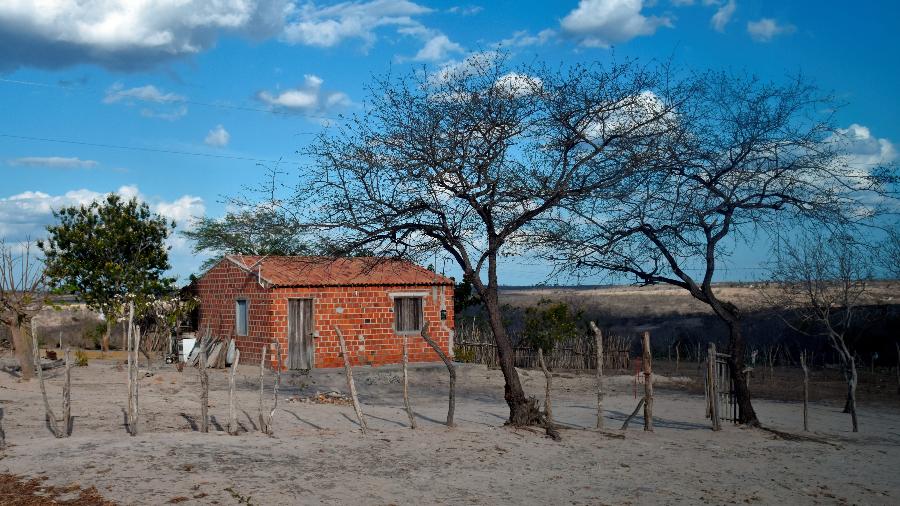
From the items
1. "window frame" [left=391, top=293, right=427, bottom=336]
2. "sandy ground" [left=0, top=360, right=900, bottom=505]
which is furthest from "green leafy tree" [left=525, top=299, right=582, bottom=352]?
"sandy ground" [left=0, top=360, right=900, bottom=505]

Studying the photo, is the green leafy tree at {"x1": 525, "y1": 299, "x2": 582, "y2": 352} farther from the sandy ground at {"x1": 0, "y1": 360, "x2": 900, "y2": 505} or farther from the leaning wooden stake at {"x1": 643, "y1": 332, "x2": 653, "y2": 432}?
the leaning wooden stake at {"x1": 643, "y1": 332, "x2": 653, "y2": 432}

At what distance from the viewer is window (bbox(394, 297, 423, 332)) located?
26.8m

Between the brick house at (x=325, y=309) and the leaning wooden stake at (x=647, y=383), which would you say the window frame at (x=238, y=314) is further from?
the leaning wooden stake at (x=647, y=383)

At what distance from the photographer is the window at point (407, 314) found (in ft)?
87.8

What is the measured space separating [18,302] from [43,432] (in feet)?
23.6

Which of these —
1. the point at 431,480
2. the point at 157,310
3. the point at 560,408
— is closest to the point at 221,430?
the point at 431,480

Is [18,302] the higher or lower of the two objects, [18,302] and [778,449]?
the higher

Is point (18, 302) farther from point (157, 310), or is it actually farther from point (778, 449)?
point (778, 449)

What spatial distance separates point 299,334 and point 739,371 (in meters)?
13.8

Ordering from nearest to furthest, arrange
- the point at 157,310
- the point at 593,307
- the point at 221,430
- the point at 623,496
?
the point at 623,496, the point at 221,430, the point at 157,310, the point at 593,307

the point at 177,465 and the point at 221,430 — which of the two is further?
the point at 221,430

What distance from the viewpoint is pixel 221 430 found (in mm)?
13820

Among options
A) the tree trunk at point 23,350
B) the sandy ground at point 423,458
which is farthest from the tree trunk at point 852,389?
the tree trunk at point 23,350

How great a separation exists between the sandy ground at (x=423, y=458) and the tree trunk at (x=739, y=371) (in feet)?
1.33
